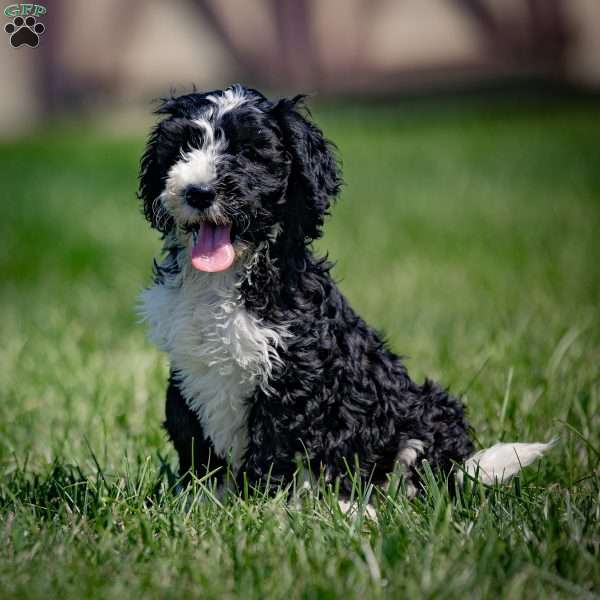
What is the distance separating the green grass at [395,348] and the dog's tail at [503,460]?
0.34ft

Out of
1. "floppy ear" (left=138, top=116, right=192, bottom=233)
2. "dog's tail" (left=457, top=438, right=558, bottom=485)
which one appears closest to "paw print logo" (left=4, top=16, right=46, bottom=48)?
"floppy ear" (left=138, top=116, right=192, bottom=233)

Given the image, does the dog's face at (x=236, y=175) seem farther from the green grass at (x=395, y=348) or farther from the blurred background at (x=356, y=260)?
the green grass at (x=395, y=348)

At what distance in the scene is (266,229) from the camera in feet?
12.6

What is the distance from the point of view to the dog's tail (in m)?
4.11

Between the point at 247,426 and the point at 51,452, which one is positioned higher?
the point at 247,426

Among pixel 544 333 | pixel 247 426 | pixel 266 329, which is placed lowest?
pixel 544 333

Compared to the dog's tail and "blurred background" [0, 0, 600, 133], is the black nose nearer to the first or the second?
the dog's tail

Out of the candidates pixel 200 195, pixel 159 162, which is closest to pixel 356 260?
pixel 159 162

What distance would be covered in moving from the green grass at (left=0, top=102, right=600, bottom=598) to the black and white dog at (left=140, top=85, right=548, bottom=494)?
0.25m

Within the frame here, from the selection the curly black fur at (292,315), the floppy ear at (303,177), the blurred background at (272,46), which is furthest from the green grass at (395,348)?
the blurred background at (272,46)

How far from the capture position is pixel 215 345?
3.76m

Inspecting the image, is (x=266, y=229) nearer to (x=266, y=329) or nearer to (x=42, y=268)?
(x=266, y=329)

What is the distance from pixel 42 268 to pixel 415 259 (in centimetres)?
367

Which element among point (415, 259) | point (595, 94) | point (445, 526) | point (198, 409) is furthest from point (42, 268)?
point (595, 94)
